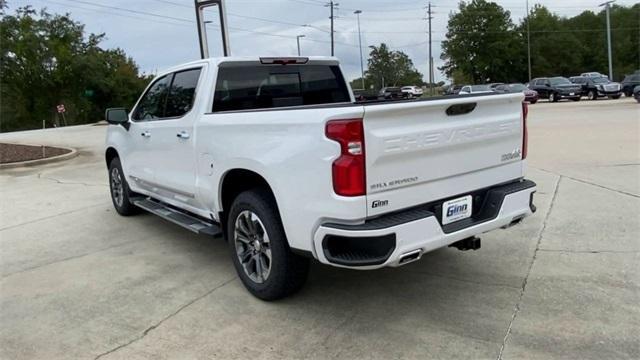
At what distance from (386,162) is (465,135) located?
76 cm

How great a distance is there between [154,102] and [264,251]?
256cm

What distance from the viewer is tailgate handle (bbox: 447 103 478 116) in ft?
11.8

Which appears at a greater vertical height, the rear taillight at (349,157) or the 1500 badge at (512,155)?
the rear taillight at (349,157)

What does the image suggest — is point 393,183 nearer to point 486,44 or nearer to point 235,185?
point 235,185

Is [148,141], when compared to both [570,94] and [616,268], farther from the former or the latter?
[570,94]

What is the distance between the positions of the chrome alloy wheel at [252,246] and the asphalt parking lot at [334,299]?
8.8 inches

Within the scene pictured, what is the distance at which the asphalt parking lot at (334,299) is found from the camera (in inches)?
134

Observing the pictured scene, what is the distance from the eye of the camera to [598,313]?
12.1ft

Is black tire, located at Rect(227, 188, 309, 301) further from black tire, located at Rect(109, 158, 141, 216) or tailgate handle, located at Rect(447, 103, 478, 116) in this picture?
black tire, located at Rect(109, 158, 141, 216)

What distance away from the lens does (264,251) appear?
400 centimetres

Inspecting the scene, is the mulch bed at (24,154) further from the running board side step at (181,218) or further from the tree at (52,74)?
the tree at (52,74)

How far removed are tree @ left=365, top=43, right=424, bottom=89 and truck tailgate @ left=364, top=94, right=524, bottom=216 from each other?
4230 inches

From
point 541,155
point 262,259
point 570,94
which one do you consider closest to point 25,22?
point 570,94

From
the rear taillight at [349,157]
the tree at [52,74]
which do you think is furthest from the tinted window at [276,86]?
the tree at [52,74]
